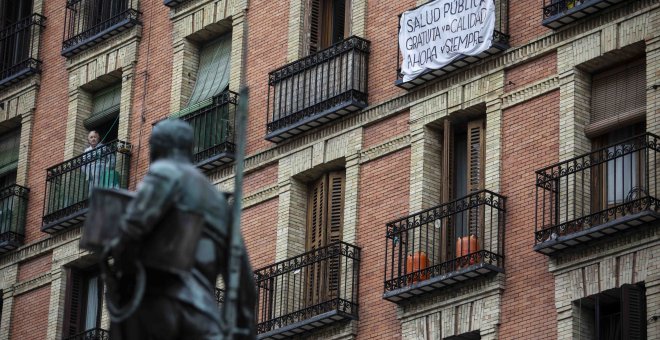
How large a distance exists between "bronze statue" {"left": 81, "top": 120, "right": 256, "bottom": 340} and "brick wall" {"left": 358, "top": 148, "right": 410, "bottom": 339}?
69.4ft

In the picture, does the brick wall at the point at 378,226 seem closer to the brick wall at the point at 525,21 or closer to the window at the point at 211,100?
the brick wall at the point at 525,21

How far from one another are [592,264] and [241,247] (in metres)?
18.2

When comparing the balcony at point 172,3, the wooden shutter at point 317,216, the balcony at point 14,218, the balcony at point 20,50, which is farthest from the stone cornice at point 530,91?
the balcony at point 20,50

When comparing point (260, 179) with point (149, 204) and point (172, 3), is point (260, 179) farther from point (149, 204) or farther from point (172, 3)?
point (149, 204)

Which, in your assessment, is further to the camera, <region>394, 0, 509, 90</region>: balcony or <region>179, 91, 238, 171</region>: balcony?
<region>179, 91, 238, 171</region>: balcony

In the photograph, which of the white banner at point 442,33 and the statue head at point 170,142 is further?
the white banner at point 442,33

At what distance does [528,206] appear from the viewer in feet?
125

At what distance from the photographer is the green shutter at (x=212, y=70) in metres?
46.9

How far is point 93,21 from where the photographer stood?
5134 cm

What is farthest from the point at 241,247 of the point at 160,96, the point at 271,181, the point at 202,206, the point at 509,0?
the point at 160,96

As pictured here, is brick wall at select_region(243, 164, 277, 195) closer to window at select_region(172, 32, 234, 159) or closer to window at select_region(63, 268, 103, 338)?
window at select_region(172, 32, 234, 159)

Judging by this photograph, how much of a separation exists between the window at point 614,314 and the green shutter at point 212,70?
1225cm

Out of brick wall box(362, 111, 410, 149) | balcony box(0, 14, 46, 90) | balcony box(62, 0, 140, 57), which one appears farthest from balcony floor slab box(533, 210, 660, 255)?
balcony box(0, 14, 46, 90)

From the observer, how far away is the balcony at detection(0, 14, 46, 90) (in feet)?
174
